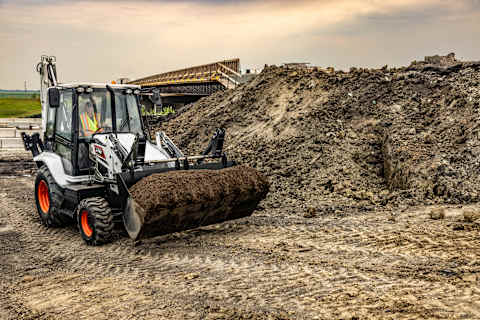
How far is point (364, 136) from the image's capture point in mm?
10961

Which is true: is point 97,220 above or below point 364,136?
below

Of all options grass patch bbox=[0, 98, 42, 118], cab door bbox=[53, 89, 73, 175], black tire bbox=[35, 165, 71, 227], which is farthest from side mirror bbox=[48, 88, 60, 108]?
grass patch bbox=[0, 98, 42, 118]

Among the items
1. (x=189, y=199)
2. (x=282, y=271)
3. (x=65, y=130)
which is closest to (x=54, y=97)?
(x=65, y=130)

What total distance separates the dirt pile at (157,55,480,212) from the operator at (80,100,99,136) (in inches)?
159

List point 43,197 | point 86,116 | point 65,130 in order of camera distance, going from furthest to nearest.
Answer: point 43,197 < point 65,130 < point 86,116

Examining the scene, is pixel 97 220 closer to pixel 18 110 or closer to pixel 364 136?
pixel 364 136

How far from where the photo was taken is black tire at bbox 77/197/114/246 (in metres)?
6.50

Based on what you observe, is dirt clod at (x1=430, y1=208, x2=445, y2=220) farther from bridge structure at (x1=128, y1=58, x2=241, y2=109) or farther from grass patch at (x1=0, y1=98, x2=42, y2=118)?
grass patch at (x1=0, y1=98, x2=42, y2=118)

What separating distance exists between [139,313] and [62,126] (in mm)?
4715

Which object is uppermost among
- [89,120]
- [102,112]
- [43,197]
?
[102,112]

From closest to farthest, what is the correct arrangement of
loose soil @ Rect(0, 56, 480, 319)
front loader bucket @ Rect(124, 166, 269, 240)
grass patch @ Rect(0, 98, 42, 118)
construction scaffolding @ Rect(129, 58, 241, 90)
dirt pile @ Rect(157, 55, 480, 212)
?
1. loose soil @ Rect(0, 56, 480, 319)
2. front loader bucket @ Rect(124, 166, 269, 240)
3. dirt pile @ Rect(157, 55, 480, 212)
4. construction scaffolding @ Rect(129, 58, 241, 90)
5. grass patch @ Rect(0, 98, 42, 118)

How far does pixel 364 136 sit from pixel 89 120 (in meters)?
6.83

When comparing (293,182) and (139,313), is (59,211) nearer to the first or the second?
(139,313)

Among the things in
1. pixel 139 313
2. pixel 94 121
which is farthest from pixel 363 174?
pixel 139 313
